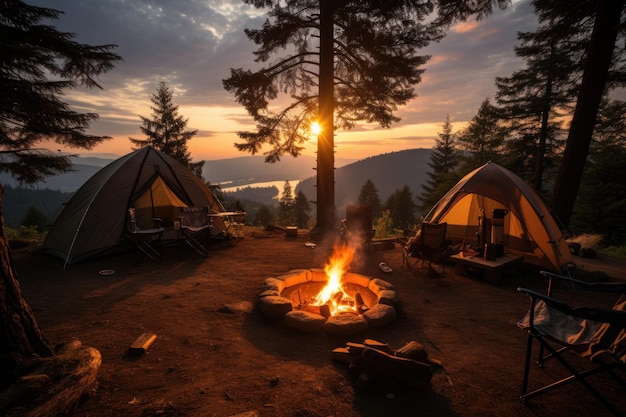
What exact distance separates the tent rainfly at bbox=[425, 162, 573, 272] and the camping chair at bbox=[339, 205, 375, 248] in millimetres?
1803

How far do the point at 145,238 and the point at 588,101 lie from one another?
13523mm

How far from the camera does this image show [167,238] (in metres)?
8.61

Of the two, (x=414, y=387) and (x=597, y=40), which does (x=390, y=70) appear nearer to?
A: (x=597, y=40)

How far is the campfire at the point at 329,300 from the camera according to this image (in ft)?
13.3

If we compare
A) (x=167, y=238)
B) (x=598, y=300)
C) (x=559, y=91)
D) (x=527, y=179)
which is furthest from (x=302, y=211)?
(x=598, y=300)

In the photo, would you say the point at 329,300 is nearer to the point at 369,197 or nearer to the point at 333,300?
the point at 333,300

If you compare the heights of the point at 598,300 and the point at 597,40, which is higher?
A: the point at 597,40

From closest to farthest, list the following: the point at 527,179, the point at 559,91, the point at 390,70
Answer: the point at 390,70, the point at 559,91, the point at 527,179

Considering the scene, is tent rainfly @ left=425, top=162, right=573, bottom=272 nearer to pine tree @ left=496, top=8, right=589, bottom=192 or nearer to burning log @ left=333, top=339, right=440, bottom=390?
burning log @ left=333, top=339, right=440, bottom=390

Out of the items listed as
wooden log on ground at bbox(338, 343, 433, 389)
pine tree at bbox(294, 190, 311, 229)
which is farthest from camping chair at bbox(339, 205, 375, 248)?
pine tree at bbox(294, 190, 311, 229)

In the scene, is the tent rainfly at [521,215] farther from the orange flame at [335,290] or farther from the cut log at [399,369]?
the cut log at [399,369]

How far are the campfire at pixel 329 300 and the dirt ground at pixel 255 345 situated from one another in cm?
17

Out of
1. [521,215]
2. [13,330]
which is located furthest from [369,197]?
[13,330]

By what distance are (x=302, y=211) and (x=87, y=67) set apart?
48870 millimetres
